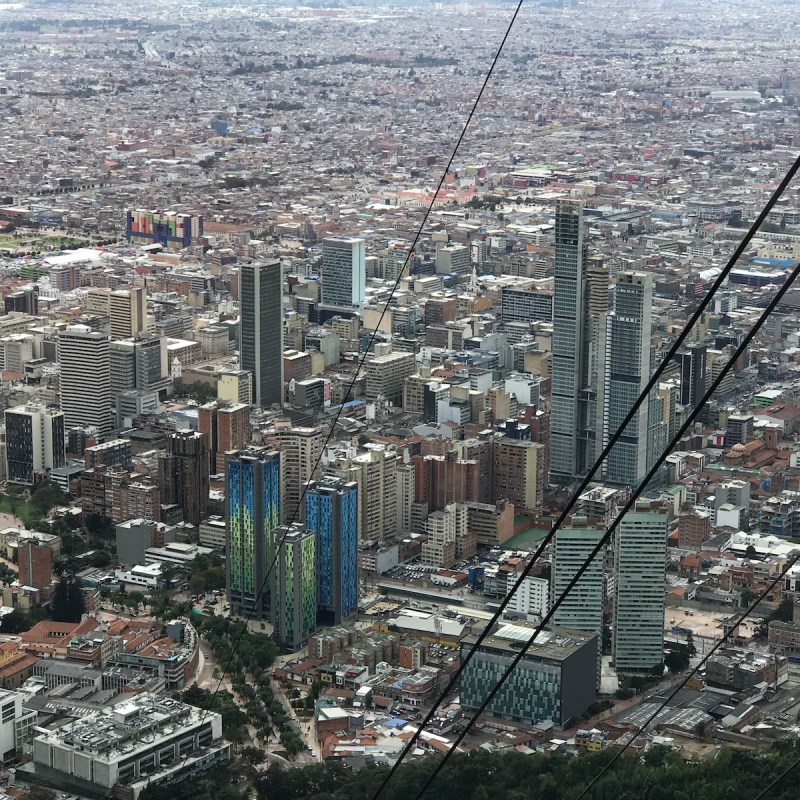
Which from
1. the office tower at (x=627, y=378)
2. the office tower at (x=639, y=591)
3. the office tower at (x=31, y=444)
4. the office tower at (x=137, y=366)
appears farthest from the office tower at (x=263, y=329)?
the office tower at (x=639, y=591)

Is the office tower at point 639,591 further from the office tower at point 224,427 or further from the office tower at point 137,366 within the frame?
the office tower at point 137,366

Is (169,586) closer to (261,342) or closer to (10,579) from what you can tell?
(10,579)

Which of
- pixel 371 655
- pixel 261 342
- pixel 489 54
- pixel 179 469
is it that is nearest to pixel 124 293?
pixel 261 342

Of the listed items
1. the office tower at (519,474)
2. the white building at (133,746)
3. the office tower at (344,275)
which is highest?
the office tower at (344,275)

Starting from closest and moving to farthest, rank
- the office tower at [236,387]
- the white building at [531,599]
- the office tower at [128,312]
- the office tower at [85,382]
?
1. the white building at [531,599]
2. the office tower at [85,382]
3. the office tower at [236,387]
4. the office tower at [128,312]

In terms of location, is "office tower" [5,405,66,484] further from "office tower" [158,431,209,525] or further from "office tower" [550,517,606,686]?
"office tower" [550,517,606,686]

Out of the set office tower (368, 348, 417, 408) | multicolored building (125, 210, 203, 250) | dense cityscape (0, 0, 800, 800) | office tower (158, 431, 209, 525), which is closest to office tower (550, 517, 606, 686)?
dense cityscape (0, 0, 800, 800)
